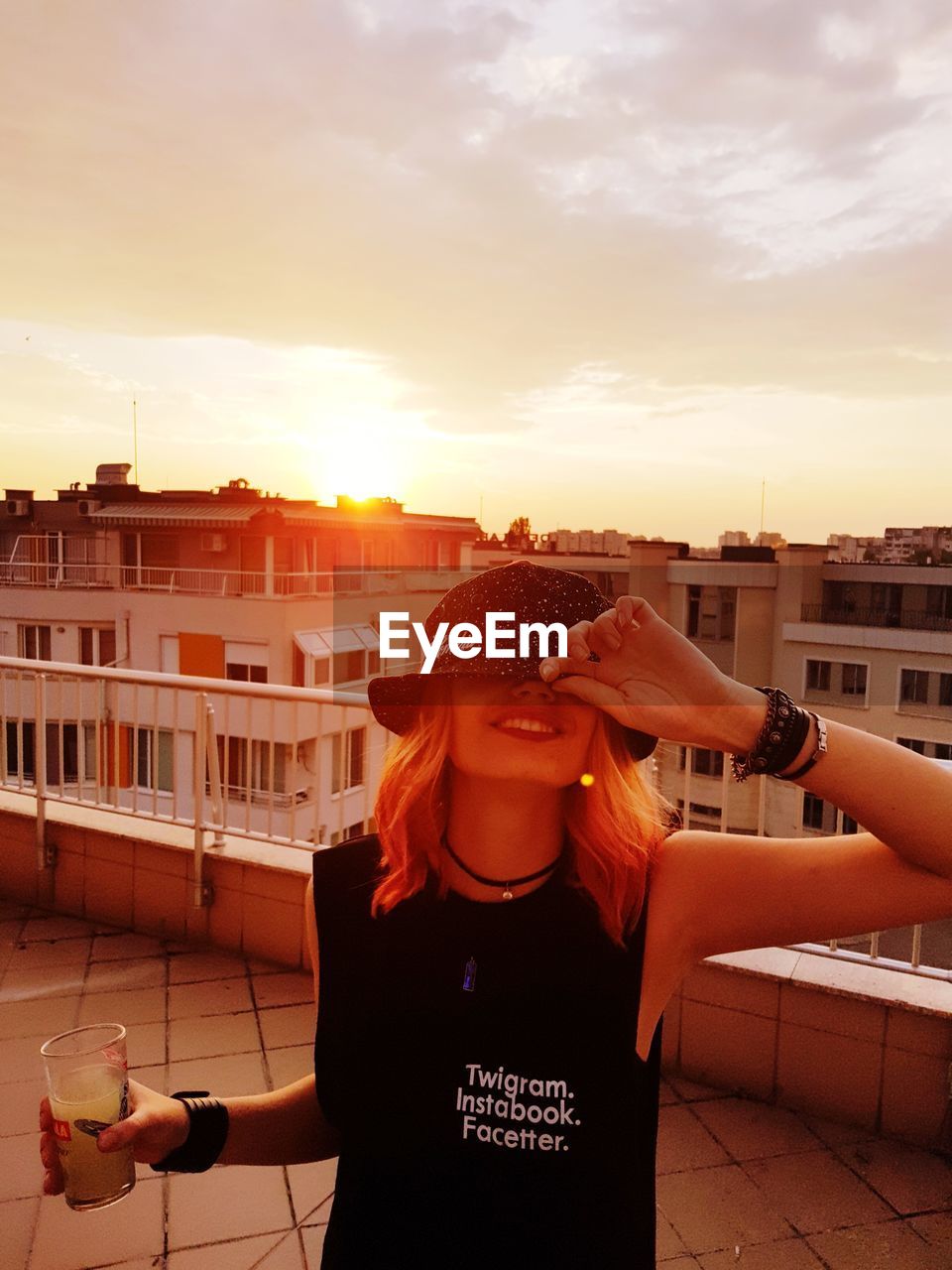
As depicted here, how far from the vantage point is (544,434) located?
1556cm

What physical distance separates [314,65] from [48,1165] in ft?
16.4

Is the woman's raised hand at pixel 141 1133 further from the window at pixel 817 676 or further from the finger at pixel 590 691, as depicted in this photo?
the window at pixel 817 676

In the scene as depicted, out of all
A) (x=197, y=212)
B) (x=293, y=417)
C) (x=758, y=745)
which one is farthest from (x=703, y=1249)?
(x=293, y=417)

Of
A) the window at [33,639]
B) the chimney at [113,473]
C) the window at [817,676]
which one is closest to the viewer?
the window at [33,639]

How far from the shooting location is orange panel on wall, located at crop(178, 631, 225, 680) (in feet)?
80.1

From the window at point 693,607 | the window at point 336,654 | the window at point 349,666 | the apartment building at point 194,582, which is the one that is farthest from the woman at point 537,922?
the window at point 693,607

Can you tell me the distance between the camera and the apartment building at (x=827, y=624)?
26359mm

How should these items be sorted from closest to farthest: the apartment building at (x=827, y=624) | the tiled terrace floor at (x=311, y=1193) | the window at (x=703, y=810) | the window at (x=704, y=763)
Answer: the tiled terrace floor at (x=311, y=1193)
the window at (x=704, y=763)
the window at (x=703, y=810)
the apartment building at (x=827, y=624)

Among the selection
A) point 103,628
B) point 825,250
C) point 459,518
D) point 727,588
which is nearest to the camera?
point 825,250

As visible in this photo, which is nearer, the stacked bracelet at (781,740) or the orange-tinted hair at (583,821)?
the stacked bracelet at (781,740)

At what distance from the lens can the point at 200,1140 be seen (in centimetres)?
112

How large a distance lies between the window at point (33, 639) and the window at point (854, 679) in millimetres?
27244

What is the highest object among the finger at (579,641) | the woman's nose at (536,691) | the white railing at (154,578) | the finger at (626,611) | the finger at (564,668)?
the finger at (626,611)

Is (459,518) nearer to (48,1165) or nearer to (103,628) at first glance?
(103,628)
